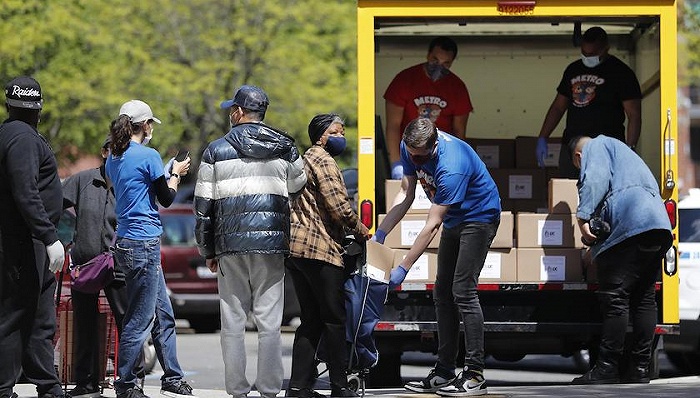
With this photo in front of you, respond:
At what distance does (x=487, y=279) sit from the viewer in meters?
10.2

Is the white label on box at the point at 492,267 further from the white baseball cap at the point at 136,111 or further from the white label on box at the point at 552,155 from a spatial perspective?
the white baseball cap at the point at 136,111

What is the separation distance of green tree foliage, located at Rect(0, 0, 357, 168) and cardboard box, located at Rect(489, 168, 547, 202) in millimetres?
18193

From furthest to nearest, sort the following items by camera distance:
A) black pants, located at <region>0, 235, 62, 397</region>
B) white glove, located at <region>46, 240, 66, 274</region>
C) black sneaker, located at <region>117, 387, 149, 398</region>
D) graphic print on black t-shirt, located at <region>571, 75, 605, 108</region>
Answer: graphic print on black t-shirt, located at <region>571, 75, 605, 108</region>, black sneaker, located at <region>117, 387, 149, 398</region>, black pants, located at <region>0, 235, 62, 397</region>, white glove, located at <region>46, 240, 66, 274</region>

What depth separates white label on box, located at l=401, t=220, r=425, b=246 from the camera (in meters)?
10.2

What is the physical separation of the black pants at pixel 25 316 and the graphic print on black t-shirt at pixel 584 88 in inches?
174

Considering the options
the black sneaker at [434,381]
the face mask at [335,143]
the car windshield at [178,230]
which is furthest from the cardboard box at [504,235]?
the car windshield at [178,230]

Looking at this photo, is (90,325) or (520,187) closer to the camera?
(90,325)

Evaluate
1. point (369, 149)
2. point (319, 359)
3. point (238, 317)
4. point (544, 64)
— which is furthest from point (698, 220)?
point (238, 317)

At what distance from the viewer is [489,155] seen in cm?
1174

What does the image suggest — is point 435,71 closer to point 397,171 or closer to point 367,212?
point 397,171

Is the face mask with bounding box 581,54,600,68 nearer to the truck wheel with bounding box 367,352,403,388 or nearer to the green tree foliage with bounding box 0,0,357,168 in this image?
the truck wheel with bounding box 367,352,403,388

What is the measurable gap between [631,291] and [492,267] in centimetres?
98

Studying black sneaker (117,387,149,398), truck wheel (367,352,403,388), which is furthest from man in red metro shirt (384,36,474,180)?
black sneaker (117,387,149,398)

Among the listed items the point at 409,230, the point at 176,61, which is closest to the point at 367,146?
the point at 409,230
